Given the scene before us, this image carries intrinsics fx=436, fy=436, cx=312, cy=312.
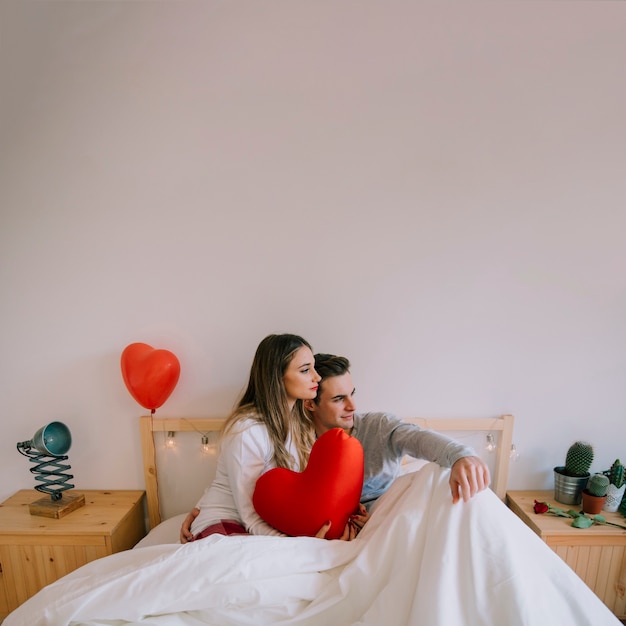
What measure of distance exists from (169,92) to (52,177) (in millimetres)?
572

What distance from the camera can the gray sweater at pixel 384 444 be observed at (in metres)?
1.42

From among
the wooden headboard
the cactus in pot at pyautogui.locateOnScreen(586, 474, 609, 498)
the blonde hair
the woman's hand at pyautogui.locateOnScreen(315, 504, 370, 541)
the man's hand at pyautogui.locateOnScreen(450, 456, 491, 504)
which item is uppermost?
the blonde hair

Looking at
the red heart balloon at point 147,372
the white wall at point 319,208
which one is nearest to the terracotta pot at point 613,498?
the white wall at point 319,208

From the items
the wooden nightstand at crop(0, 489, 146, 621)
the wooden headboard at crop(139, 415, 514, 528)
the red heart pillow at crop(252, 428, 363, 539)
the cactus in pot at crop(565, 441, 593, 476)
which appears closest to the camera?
the red heart pillow at crop(252, 428, 363, 539)

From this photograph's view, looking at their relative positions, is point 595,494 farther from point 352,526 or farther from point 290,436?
point 290,436

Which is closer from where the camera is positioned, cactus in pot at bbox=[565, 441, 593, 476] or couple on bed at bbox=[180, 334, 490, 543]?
couple on bed at bbox=[180, 334, 490, 543]

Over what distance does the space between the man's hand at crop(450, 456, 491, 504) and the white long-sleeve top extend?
55cm

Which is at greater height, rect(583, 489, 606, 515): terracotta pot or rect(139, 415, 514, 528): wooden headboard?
rect(139, 415, 514, 528): wooden headboard

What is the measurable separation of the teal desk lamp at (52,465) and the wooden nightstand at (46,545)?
0.04 m

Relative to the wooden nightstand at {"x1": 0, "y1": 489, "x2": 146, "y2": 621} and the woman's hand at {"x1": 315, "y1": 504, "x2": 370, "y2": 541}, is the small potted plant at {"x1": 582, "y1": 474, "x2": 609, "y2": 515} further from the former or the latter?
the wooden nightstand at {"x1": 0, "y1": 489, "x2": 146, "y2": 621}

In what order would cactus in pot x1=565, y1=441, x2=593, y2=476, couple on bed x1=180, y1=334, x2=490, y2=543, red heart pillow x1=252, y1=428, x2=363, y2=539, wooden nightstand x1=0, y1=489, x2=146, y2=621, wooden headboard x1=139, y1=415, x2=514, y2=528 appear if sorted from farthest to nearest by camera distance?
wooden headboard x1=139, y1=415, x2=514, y2=528, cactus in pot x1=565, y1=441, x2=593, y2=476, wooden nightstand x1=0, y1=489, x2=146, y2=621, couple on bed x1=180, y1=334, x2=490, y2=543, red heart pillow x1=252, y1=428, x2=363, y2=539

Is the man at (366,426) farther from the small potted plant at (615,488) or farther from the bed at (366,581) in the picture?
the small potted plant at (615,488)

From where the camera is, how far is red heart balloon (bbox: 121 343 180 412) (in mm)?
1646

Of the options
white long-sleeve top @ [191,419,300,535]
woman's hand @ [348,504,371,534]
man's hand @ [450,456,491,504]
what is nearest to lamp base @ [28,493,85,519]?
white long-sleeve top @ [191,419,300,535]
